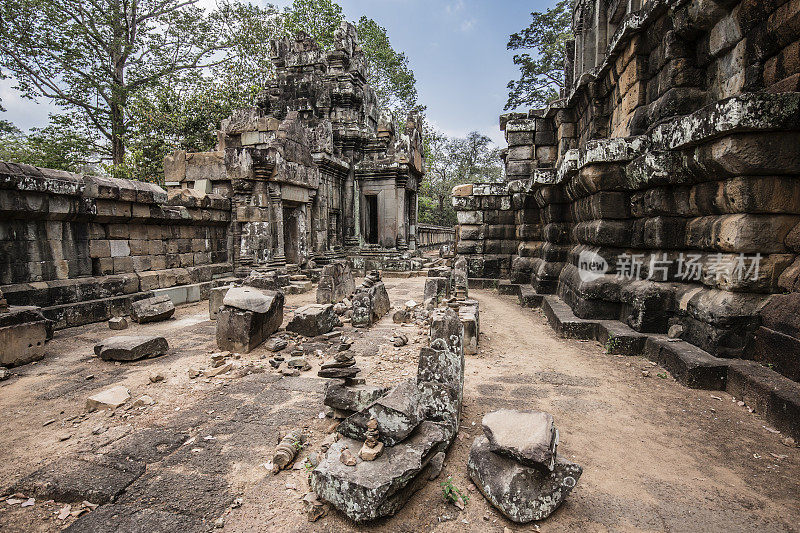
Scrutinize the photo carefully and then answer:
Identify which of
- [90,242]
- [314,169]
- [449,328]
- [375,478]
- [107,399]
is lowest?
[107,399]

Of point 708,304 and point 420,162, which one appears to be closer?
point 708,304

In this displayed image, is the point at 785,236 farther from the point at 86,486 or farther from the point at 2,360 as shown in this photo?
the point at 2,360

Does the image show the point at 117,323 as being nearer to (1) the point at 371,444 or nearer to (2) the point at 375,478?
(1) the point at 371,444

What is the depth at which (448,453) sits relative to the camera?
2.56 metres

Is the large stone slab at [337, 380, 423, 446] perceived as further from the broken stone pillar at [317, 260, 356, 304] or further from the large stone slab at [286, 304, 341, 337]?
the broken stone pillar at [317, 260, 356, 304]

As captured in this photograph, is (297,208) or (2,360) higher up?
(297,208)

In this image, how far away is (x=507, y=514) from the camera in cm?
196

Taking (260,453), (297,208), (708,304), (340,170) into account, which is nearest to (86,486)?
(260,453)

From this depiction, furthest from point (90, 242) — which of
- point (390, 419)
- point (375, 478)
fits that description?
point (375, 478)

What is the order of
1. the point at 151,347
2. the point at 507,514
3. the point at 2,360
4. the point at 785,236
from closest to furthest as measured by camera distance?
the point at 507,514 → the point at 785,236 → the point at 2,360 → the point at 151,347

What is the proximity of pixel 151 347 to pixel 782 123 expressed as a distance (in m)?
6.67

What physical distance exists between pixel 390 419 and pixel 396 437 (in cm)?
11

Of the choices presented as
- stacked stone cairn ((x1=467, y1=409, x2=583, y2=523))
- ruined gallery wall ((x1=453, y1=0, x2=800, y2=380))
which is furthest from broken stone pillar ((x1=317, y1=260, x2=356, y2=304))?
stacked stone cairn ((x1=467, y1=409, x2=583, y2=523))

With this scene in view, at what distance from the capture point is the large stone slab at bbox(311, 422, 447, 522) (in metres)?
1.95
